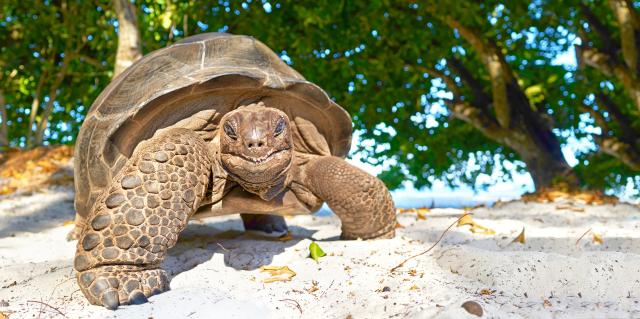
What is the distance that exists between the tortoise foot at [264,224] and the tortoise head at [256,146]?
1277 millimetres

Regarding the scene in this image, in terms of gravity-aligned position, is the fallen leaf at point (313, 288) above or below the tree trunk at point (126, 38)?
below

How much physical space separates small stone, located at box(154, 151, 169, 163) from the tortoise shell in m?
0.37

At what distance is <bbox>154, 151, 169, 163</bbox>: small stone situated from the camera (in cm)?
245

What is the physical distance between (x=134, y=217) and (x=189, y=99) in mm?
786

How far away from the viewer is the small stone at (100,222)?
2.28 meters

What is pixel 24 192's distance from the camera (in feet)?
20.1

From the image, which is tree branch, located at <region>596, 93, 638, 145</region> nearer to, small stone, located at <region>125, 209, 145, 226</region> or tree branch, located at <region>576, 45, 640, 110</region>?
tree branch, located at <region>576, 45, 640, 110</region>

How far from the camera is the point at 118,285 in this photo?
7.22ft

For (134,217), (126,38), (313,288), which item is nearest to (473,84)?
(126,38)

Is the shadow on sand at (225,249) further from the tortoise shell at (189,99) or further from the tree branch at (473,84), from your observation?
the tree branch at (473,84)

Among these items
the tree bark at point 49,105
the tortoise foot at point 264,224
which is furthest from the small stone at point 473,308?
the tree bark at point 49,105

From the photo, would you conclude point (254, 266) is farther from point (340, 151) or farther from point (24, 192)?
point (24, 192)

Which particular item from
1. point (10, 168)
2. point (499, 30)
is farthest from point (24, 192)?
point (499, 30)

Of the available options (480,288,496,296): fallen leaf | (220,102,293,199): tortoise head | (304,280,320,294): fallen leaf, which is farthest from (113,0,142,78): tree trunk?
(480,288,496,296): fallen leaf
